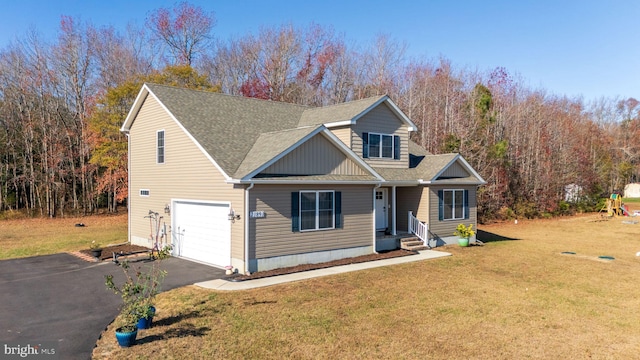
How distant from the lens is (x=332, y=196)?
15.3m

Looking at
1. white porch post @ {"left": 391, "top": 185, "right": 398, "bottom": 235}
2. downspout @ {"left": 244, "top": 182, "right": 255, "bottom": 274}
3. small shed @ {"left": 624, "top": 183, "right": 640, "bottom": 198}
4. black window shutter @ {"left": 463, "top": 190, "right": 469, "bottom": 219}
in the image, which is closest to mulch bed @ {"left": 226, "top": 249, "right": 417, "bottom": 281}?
downspout @ {"left": 244, "top": 182, "right": 255, "bottom": 274}

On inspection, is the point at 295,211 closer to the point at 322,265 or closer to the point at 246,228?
the point at 246,228

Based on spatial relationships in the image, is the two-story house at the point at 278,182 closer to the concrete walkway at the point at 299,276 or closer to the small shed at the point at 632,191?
the concrete walkway at the point at 299,276

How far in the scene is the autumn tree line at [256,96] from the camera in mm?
31234

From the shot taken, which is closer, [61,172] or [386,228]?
[386,228]

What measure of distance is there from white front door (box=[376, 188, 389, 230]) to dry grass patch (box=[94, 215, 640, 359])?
459cm

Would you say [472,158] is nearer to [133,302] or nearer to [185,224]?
[185,224]

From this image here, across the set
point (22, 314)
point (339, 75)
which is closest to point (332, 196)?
point (22, 314)

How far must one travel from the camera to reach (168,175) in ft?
55.6

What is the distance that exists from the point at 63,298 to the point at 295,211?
6.92 metres

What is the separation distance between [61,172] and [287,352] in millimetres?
30447

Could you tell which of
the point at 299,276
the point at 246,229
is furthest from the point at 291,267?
the point at 246,229

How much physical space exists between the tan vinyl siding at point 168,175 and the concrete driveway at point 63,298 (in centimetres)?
243

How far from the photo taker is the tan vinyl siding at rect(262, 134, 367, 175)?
14.2 metres
